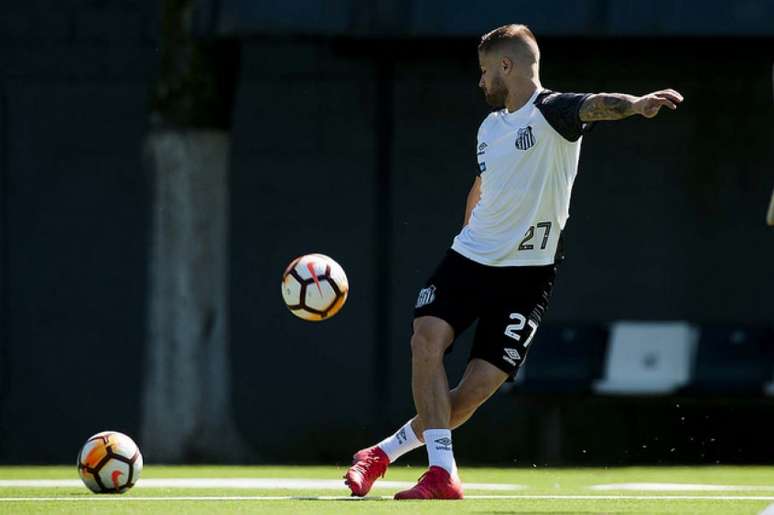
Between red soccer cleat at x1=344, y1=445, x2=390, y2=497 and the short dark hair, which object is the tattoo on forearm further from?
red soccer cleat at x1=344, y1=445, x2=390, y2=497

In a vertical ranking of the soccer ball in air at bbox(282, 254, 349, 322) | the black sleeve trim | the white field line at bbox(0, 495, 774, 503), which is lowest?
the white field line at bbox(0, 495, 774, 503)

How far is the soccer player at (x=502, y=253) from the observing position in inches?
328

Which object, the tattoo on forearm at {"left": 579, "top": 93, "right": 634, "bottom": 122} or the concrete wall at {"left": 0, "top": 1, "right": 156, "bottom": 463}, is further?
the concrete wall at {"left": 0, "top": 1, "right": 156, "bottom": 463}

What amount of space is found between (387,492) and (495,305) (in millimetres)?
1507

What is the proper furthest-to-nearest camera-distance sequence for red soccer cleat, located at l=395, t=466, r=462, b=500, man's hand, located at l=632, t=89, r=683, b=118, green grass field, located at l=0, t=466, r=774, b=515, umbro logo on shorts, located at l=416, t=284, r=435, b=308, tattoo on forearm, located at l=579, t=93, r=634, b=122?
umbro logo on shorts, located at l=416, t=284, r=435, b=308 < red soccer cleat, located at l=395, t=466, r=462, b=500 < green grass field, located at l=0, t=466, r=774, b=515 < tattoo on forearm, located at l=579, t=93, r=634, b=122 < man's hand, located at l=632, t=89, r=683, b=118

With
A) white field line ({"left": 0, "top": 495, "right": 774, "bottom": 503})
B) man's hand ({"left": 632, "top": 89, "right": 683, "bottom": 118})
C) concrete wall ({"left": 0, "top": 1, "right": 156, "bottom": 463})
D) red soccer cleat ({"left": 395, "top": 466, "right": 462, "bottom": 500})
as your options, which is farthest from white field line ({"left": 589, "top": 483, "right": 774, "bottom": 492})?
concrete wall ({"left": 0, "top": 1, "right": 156, "bottom": 463})

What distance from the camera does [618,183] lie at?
1573 centimetres

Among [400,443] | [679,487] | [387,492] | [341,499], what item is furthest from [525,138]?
[679,487]

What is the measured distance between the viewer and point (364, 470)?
8602mm

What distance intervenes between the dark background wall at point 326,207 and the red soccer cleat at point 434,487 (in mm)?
7415

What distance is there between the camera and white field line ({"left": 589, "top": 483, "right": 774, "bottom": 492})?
32.7 ft

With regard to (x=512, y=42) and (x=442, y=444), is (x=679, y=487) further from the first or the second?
(x=512, y=42)

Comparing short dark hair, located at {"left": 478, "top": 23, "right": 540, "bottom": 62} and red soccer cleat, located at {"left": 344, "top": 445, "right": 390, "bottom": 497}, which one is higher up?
short dark hair, located at {"left": 478, "top": 23, "right": 540, "bottom": 62}

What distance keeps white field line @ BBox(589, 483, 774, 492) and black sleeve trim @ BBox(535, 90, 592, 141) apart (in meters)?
2.52
